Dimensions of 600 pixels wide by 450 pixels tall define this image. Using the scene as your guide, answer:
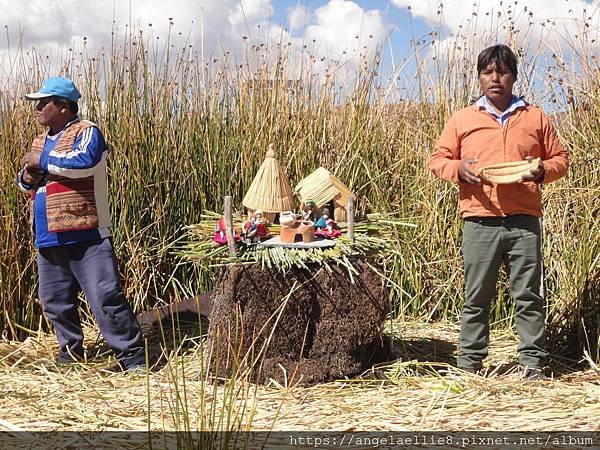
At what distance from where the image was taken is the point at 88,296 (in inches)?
155

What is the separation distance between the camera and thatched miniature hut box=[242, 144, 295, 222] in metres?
3.75

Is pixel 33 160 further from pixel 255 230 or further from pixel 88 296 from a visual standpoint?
pixel 255 230

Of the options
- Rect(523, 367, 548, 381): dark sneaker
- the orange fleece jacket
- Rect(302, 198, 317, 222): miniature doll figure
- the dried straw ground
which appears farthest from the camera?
Rect(302, 198, 317, 222): miniature doll figure

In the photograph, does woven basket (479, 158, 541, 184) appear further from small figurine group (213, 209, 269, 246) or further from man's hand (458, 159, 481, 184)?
small figurine group (213, 209, 269, 246)

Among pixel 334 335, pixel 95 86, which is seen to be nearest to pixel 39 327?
pixel 95 86

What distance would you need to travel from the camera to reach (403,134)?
5297mm

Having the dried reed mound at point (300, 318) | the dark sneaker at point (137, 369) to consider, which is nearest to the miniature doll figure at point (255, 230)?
the dried reed mound at point (300, 318)

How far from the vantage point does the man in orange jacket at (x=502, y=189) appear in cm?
345

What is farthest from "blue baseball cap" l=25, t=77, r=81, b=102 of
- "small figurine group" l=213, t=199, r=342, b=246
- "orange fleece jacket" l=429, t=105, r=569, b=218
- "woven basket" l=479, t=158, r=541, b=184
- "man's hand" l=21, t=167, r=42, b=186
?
"woven basket" l=479, t=158, r=541, b=184

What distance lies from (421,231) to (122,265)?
196 cm

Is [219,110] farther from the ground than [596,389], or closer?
farther from the ground

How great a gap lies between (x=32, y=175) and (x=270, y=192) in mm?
1208

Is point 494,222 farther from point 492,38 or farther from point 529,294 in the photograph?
point 492,38

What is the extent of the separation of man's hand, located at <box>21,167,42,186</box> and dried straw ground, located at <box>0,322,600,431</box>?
93 cm
